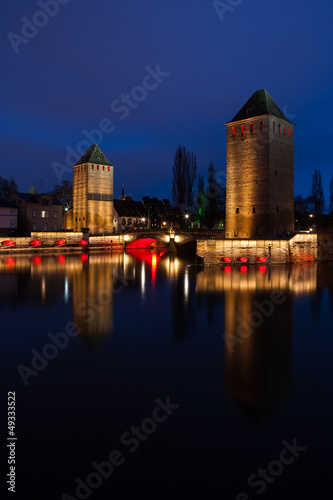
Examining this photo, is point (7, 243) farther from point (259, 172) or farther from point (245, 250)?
point (259, 172)

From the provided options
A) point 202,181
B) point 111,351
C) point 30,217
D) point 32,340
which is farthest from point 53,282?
point 202,181

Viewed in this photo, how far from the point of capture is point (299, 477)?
3398 mm

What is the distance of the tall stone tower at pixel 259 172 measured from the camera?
29.7 metres

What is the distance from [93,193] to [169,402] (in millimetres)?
51445

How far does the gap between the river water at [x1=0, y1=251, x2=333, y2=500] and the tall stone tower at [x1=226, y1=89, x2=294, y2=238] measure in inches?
820

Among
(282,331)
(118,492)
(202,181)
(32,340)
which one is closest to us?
(118,492)

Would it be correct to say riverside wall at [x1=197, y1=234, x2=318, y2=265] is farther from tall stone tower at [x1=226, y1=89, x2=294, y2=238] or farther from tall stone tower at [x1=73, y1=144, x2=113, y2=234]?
tall stone tower at [x1=73, y1=144, x2=113, y2=234]

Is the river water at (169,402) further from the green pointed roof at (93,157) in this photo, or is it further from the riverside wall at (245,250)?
the green pointed roof at (93,157)

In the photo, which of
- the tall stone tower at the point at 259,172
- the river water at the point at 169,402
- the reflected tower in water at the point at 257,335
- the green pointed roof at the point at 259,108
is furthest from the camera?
the green pointed roof at the point at 259,108

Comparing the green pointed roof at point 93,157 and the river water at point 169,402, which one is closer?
the river water at point 169,402

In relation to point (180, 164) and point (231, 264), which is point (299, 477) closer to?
point (231, 264)

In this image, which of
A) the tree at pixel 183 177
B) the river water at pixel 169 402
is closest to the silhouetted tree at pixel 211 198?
the tree at pixel 183 177

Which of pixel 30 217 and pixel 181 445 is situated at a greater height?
pixel 30 217

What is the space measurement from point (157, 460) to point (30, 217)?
→ 44902 millimetres
